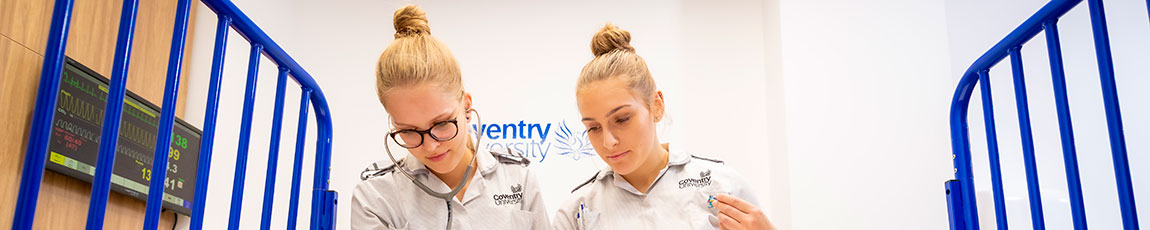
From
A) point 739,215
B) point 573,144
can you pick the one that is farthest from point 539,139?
point 739,215

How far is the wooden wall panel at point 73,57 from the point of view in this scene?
8.93ft

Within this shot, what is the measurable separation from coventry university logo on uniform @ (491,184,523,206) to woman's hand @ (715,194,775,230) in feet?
1.70

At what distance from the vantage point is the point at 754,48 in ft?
14.6

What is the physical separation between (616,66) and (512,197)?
0.43 metres

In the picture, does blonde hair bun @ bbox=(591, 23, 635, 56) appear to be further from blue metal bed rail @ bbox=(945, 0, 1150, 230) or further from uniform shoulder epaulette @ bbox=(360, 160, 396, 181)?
blue metal bed rail @ bbox=(945, 0, 1150, 230)

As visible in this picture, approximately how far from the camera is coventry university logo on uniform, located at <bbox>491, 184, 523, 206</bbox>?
2158 millimetres

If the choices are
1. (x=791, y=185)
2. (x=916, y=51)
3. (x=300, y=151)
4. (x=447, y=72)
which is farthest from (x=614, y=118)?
(x=916, y=51)

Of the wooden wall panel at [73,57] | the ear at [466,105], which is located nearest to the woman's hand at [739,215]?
the ear at [466,105]

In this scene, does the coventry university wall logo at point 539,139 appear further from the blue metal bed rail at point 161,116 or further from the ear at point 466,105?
the blue metal bed rail at point 161,116

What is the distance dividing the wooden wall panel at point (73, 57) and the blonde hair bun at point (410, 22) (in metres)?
1.51

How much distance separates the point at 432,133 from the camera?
1.96 m

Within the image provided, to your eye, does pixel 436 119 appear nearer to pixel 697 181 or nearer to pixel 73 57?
pixel 697 181

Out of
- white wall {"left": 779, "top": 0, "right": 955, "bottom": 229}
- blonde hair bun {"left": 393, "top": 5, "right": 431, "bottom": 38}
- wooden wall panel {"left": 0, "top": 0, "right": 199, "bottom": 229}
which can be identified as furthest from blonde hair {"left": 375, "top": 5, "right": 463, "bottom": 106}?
white wall {"left": 779, "top": 0, "right": 955, "bottom": 229}

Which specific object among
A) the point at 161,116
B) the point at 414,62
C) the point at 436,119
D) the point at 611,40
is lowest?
the point at 161,116
